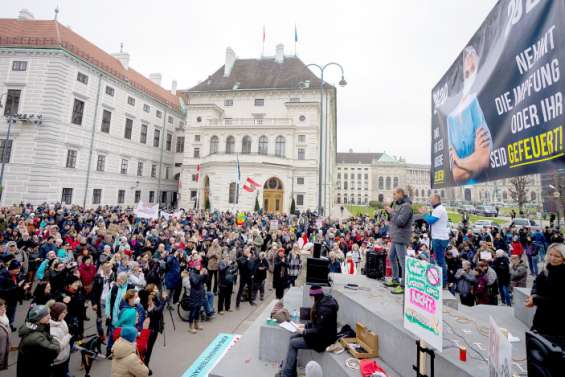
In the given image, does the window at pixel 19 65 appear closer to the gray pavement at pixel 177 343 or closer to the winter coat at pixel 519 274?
the gray pavement at pixel 177 343

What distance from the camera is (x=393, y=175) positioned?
121625mm

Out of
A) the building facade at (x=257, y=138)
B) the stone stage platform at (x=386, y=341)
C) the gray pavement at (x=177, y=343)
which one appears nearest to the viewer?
the stone stage platform at (x=386, y=341)

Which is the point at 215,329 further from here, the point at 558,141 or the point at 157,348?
the point at 558,141

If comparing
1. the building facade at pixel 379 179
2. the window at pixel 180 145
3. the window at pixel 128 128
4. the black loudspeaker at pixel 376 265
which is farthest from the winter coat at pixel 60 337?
the building facade at pixel 379 179

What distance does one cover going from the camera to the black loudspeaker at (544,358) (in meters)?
1.79

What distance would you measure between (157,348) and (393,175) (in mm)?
126757

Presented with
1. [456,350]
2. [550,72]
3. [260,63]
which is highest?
[260,63]

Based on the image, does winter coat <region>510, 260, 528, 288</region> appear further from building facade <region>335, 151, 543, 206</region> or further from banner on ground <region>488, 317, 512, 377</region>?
building facade <region>335, 151, 543, 206</region>

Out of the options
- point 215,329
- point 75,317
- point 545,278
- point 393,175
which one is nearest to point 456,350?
point 545,278

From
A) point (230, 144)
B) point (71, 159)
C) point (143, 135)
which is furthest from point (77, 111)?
point (230, 144)

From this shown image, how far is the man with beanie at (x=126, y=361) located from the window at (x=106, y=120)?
33796 mm

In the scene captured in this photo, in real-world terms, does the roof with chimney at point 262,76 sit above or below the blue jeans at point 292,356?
above

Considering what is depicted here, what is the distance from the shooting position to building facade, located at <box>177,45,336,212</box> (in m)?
33.9

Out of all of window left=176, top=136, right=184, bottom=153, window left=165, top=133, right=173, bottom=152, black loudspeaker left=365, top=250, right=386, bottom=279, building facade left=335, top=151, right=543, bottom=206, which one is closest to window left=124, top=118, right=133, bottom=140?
window left=165, top=133, right=173, bottom=152
